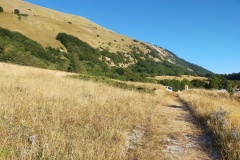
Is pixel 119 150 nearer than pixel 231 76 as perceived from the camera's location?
Yes

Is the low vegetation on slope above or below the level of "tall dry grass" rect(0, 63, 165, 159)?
above

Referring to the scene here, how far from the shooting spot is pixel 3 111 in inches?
266

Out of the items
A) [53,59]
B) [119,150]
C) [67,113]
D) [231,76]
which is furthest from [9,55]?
[231,76]

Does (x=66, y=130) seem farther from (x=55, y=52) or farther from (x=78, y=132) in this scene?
(x=55, y=52)

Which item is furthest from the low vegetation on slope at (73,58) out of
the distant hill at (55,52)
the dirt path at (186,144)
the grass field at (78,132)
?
the dirt path at (186,144)

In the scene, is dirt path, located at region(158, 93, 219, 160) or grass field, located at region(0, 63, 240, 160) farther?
dirt path, located at region(158, 93, 219, 160)

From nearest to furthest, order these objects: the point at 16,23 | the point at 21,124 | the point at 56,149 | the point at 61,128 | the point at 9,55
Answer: the point at 56,149, the point at 21,124, the point at 61,128, the point at 9,55, the point at 16,23

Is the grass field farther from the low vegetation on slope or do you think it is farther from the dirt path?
the low vegetation on slope

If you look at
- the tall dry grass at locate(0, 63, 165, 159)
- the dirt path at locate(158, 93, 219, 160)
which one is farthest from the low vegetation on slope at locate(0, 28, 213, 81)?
the dirt path at locate(158, 93, 219, 160)

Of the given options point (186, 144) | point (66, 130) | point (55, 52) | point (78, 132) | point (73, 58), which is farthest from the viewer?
point (55, 52)

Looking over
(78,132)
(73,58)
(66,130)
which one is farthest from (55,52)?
(78,132)

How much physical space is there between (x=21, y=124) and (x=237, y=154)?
446cm

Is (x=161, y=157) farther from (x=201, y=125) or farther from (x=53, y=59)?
(x=53, y=59)


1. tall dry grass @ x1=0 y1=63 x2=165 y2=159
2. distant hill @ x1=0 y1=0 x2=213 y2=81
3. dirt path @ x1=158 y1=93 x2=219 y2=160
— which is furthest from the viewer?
distant hill @ x1=0 y1=0 x2=213 y2=81
